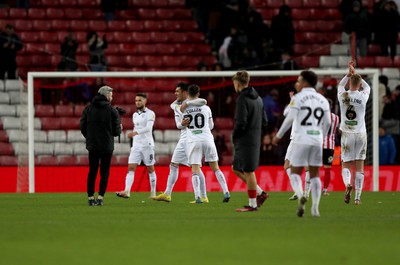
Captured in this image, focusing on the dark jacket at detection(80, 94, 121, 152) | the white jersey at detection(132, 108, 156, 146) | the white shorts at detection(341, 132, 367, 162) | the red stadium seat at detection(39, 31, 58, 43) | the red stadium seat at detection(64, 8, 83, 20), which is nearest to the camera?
the dark jacket at detection(80, 94, 121, 152)

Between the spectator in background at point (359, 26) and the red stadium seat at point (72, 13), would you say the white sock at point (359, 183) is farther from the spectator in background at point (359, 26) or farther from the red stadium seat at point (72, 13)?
the red stadium seat at point (72, 13)

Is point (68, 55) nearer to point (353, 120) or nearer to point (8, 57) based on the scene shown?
point (8, 57)

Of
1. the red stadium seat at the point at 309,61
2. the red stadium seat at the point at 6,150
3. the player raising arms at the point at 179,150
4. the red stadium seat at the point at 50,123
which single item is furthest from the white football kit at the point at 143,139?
the red stadium seat at the point at 309,61

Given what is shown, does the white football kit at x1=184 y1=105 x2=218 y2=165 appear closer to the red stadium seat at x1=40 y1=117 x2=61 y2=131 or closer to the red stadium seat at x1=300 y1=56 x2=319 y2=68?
the red stadium seat at x1=40 y1=117 x2=61 y2=131

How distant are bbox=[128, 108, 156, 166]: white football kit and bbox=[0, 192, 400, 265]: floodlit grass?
3145mm

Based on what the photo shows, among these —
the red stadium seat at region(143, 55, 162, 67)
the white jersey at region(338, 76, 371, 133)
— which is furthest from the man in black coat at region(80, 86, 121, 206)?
the red stadium seat at region(143, 55, 162, 67)

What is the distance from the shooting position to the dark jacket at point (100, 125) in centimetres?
1792

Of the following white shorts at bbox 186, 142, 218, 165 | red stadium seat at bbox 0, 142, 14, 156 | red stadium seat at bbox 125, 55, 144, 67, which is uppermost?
red stadium seat at bbox 125, 55, 144, 67

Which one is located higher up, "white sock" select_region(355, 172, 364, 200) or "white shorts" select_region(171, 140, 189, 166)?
"white shorts" select_region(171, 140, 189, 166)

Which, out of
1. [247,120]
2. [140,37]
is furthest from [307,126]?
[140,37]

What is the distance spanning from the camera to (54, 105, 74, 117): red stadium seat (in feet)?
89.9

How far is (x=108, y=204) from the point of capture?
18891mm

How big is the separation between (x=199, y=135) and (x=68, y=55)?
12.0 m

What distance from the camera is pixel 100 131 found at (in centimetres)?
1800
